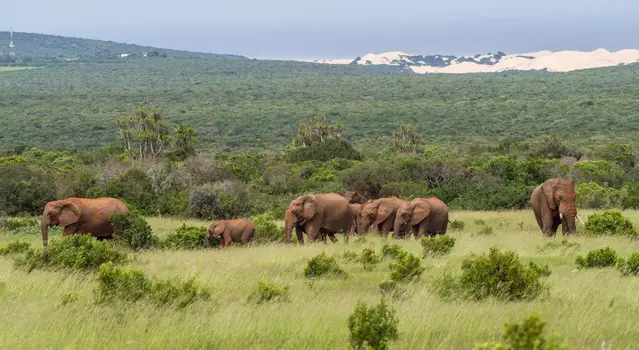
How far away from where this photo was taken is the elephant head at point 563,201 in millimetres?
19812

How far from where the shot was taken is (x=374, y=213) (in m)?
23.0

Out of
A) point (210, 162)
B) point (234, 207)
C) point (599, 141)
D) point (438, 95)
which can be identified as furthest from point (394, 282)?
point (438, 95)

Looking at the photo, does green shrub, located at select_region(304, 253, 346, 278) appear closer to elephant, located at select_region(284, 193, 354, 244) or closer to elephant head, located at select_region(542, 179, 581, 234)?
elephant, located at select_region(284, 193, 354, 244)

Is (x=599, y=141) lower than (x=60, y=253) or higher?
lower

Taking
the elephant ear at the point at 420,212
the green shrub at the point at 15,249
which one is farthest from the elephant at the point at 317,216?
the green shrub at the point at 15,249

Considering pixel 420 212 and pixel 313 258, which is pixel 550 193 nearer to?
pixel 420 212

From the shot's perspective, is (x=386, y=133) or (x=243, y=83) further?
(x=243, y=83)

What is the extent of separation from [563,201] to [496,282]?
1092 cm

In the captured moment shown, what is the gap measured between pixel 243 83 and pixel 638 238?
170 m

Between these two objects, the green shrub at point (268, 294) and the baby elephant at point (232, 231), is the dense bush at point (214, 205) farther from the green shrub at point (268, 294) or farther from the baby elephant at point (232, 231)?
the green shrub at point (268, 294)

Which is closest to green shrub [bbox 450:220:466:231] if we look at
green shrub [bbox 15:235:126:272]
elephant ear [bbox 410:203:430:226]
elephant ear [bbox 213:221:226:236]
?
elephant ear [bbox 410:203:430:226]

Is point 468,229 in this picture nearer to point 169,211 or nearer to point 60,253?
point 169,211

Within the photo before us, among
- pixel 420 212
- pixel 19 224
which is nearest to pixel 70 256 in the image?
pixel 420 212

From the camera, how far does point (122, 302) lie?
9.13 meters
